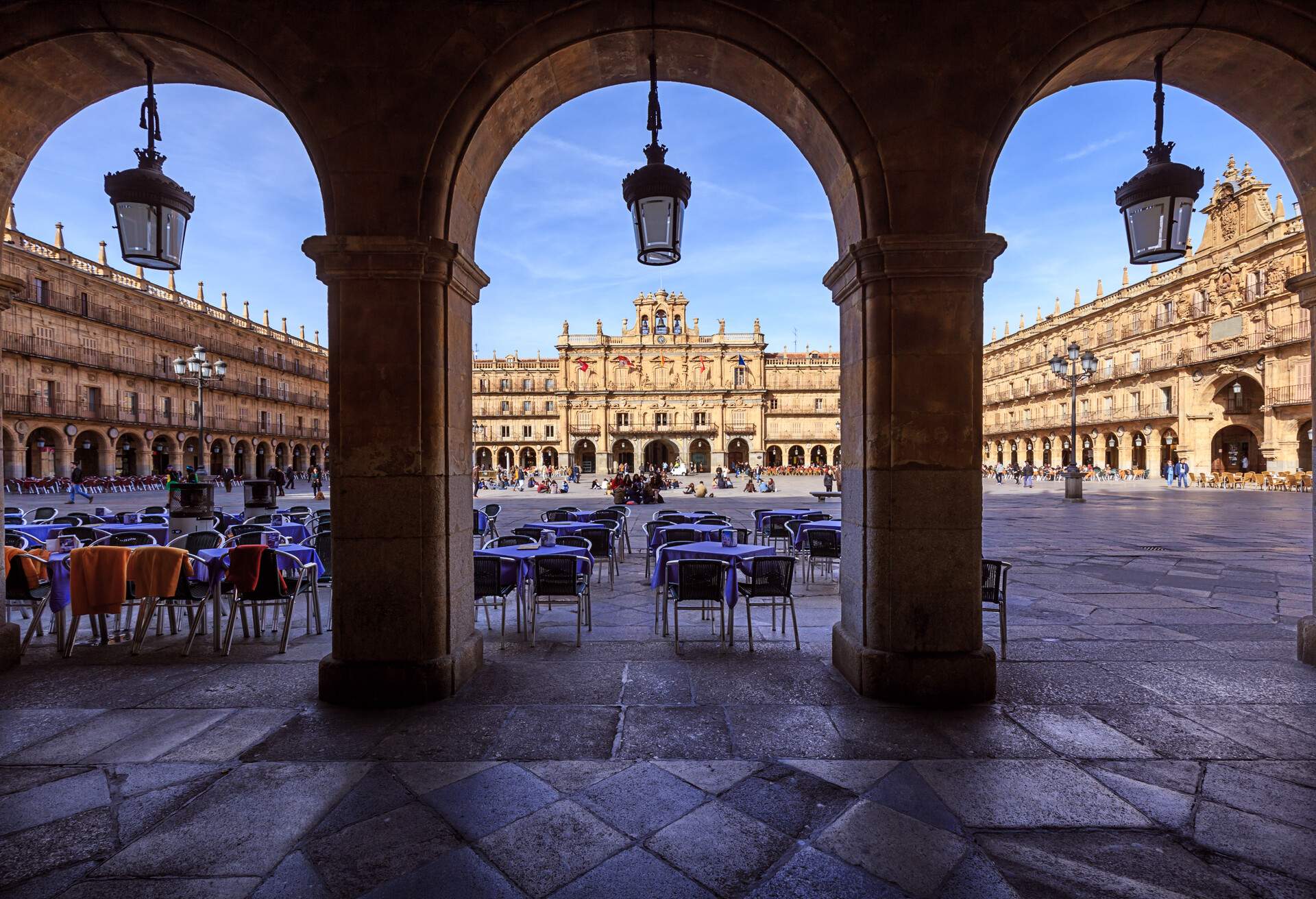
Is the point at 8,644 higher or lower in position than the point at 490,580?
lower

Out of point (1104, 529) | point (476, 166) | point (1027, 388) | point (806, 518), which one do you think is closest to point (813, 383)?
point (1027, 388)

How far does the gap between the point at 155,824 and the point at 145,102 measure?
349cm

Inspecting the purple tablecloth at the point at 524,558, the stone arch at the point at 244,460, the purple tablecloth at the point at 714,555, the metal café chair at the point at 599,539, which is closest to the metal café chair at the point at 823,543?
the purple tablecloth at the point at 714,555

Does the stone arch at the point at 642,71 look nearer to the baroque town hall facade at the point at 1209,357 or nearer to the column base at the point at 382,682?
the column base at the point at 382,682

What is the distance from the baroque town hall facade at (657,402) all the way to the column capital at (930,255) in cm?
4973

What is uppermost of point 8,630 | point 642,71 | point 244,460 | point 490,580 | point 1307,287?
point 642,71

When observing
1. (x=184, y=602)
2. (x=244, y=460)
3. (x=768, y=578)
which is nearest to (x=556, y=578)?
(x=768, y=578)

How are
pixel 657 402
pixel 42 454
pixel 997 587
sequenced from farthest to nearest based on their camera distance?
pixel 657 402, pixel 42 454, pixel 997 587

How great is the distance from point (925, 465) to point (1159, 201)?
1865 millimetres

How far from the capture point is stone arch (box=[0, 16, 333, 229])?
3.01 metres

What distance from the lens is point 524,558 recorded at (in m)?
4.52

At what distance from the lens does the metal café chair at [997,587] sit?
375 cm

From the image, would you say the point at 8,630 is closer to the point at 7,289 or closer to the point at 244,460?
the point at 7,289

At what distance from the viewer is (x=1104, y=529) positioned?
10.4 meters
